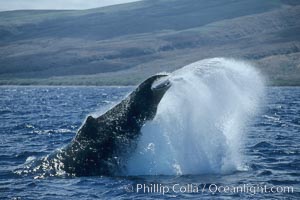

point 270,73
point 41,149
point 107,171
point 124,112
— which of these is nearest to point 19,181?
point 107,171

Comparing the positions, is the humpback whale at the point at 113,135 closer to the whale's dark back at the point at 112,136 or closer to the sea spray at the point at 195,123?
the whale's dark back at the point at 112,136

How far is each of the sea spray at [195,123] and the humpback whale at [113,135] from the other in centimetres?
77

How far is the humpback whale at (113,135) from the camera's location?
15180 mm

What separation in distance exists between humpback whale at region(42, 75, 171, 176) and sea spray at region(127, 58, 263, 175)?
2.52 ft

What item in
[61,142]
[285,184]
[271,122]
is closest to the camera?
[285,184]

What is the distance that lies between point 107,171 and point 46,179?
1840 millimetres

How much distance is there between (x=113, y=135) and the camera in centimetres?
1567

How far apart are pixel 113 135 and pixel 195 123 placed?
3.34m

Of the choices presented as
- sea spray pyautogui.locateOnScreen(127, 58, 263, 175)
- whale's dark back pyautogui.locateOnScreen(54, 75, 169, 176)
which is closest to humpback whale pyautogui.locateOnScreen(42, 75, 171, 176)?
whale's dark back pyautogui.locateOnScreen(54, 75, 169, 176)

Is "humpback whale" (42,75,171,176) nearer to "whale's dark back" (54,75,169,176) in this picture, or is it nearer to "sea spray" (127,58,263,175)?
"whale's dark back" (54,75,169,176)

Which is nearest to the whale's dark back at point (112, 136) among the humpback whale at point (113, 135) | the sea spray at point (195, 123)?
the humpback whale at point (113, 135)

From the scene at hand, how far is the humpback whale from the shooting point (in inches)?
598

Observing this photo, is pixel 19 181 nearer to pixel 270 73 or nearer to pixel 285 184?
pixel 285 184

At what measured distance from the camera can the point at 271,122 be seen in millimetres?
36906
